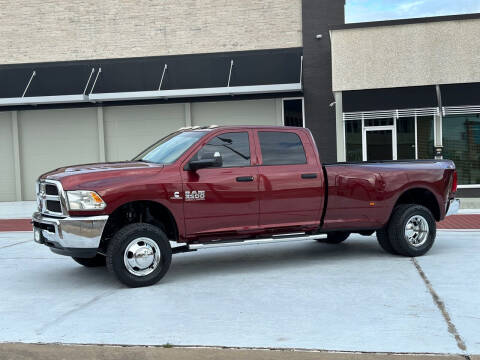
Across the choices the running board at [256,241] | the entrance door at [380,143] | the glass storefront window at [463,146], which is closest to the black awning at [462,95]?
the glass storefront window at [463,146]

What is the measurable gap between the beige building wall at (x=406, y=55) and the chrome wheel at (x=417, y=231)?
10.5m

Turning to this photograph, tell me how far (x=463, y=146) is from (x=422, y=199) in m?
10.7

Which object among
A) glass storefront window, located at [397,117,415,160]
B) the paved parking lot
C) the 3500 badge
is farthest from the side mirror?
glass storefront window, located at [397,117,415,160]

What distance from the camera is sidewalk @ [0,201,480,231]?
1258cm

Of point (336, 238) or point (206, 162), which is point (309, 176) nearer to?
point (206, 162)

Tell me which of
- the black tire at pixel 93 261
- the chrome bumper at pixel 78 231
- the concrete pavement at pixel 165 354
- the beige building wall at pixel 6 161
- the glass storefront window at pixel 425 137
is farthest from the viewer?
the beige building wall at pixel 6 161

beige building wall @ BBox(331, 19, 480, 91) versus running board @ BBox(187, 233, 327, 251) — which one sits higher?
beige building wall @ BBox(331, 19, 480, 91)

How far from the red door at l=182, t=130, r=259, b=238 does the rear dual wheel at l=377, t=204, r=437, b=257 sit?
222cm

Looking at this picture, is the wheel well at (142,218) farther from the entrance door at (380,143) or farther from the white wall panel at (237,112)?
the white wall panel at (237,112)

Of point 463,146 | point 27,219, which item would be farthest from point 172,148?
point 463,146

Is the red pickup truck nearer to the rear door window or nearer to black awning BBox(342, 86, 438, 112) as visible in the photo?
the rear door window

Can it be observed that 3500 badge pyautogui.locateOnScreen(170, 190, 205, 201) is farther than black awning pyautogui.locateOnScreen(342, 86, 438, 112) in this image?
No

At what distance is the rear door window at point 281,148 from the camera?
320 inches

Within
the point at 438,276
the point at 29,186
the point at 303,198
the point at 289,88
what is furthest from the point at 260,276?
the point at 29,186
